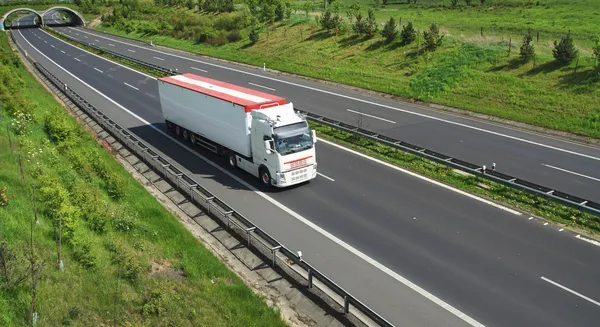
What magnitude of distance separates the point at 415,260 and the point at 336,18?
4436 centimetres

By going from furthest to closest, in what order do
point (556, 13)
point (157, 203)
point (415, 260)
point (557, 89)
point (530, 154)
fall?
point (556, 13)
point (557, 89)
point (530, 154)
point (157, 203)
point (415, 260)

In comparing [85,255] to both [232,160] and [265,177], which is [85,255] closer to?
[265,177]

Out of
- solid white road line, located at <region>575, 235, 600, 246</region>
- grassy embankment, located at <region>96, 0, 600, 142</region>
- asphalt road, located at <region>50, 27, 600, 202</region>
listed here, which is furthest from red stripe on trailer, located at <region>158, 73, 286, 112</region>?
grassy embankment, located at <region>96, 0, 600, 142</region>

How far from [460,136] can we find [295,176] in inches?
469

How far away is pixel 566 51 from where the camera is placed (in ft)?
109

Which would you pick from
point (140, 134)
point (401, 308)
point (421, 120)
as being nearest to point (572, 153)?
point (421, 120)

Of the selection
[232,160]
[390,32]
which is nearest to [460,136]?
[232,160]

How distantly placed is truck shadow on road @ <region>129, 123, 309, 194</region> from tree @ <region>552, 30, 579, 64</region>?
24.6m

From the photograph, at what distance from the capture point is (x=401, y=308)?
1222 cm

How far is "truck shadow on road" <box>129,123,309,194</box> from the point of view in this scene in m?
Answer: 20.7

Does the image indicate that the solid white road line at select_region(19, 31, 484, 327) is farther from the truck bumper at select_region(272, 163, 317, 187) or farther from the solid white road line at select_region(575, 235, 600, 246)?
the solid white road line at select_region(575, 235, 600, 246)

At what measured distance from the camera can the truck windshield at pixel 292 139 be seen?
62.5ft

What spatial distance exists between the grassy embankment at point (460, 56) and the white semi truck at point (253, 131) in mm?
16870

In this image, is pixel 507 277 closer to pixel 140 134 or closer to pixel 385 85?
pixel 140 134
